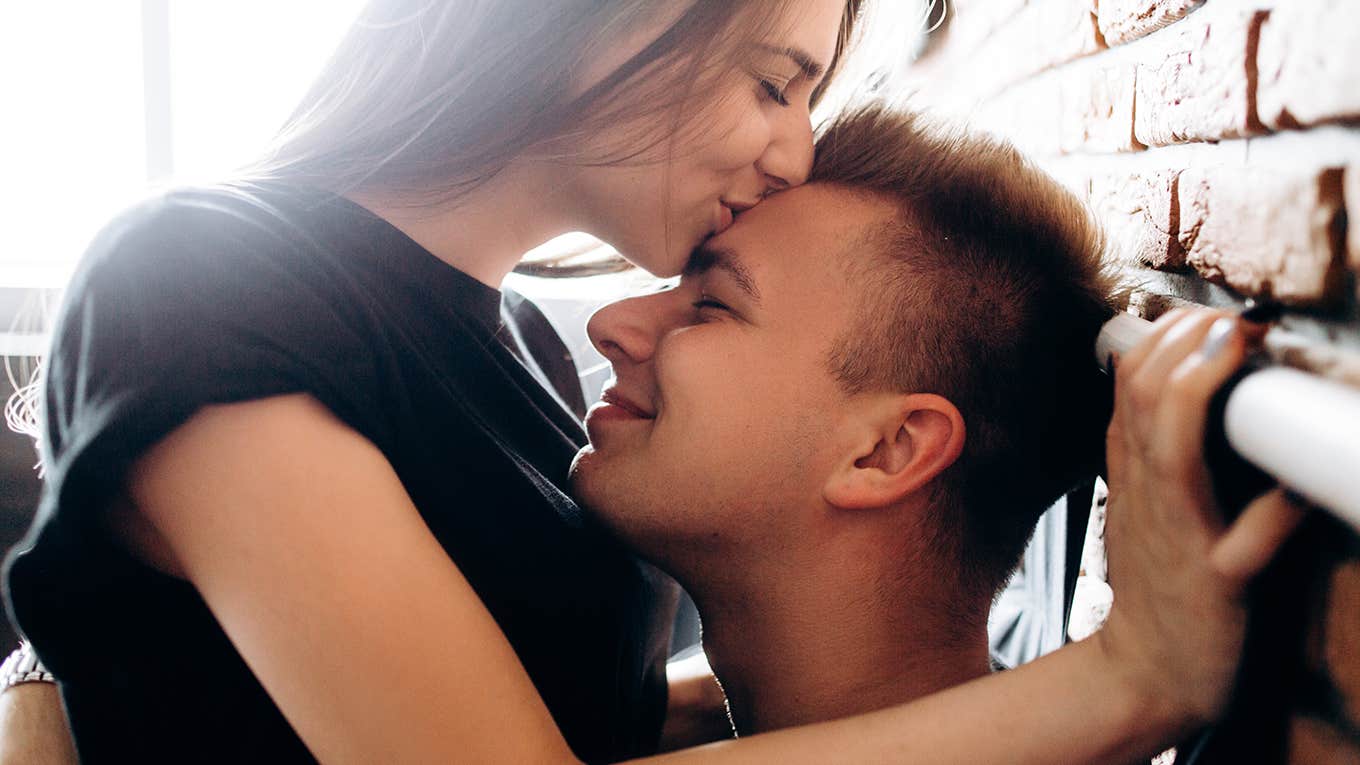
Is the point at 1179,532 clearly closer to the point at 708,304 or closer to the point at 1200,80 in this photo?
the point at 1200,80

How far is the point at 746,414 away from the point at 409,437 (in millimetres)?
289

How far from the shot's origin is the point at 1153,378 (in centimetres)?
58

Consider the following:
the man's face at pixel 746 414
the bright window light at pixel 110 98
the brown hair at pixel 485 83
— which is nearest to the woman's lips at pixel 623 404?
the man's face at pixel 746 414

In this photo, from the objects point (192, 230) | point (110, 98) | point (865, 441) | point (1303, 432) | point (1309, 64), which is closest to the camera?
point (1303, 432)

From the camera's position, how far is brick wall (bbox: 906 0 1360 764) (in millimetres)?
536

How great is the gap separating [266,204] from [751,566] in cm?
52

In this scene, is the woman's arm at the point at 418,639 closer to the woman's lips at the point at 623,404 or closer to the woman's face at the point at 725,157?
the woman's lips at the point at 623,404

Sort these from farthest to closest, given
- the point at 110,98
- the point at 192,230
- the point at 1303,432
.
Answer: the point at 110,98 < the point at 192,230 < the point at 1303,432

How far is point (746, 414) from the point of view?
0.90 meters

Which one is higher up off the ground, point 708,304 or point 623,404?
point 708,304

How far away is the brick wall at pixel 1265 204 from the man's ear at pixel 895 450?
0.21 metres

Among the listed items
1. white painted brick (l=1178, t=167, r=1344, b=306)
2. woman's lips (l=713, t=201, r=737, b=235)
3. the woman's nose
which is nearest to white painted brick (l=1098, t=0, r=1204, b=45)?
white painted brick (l=1178, t=167, r=1344, b=306)

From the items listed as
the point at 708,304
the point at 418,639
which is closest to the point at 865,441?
the point at 708,304

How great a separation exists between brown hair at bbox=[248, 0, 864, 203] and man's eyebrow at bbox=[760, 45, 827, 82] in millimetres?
23
